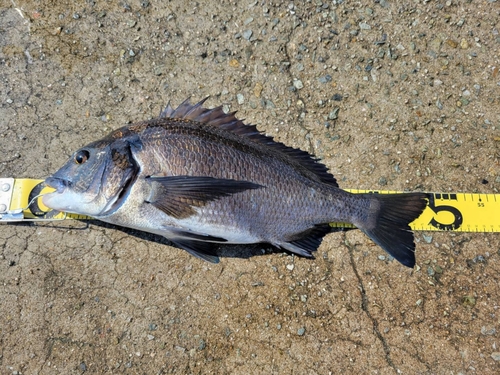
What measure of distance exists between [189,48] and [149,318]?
98.6 inches

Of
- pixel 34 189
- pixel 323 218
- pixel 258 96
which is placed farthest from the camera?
pixel 258 96

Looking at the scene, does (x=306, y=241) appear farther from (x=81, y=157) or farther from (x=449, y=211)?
(x=81, y=157)

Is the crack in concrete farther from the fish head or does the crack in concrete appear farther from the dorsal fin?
the fish head

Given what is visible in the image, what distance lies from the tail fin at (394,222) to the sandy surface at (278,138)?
26 cm

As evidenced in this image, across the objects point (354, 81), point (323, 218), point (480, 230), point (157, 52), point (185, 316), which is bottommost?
point (480, 230)

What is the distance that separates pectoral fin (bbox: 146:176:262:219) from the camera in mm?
2480

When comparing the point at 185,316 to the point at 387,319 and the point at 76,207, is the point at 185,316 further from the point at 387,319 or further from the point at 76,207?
the point at 387,319

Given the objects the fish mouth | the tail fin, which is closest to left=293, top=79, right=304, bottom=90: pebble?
the tail fin

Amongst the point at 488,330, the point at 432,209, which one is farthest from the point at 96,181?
the point at 488,330

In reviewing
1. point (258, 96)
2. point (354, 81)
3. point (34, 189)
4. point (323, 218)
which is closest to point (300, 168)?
point (323, 218)

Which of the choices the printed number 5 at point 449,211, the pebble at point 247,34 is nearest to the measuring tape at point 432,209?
the printed number 5 at point 449,211

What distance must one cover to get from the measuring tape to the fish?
375mm

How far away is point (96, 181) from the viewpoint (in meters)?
2.53

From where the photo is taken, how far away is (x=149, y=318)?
2.93 meters
